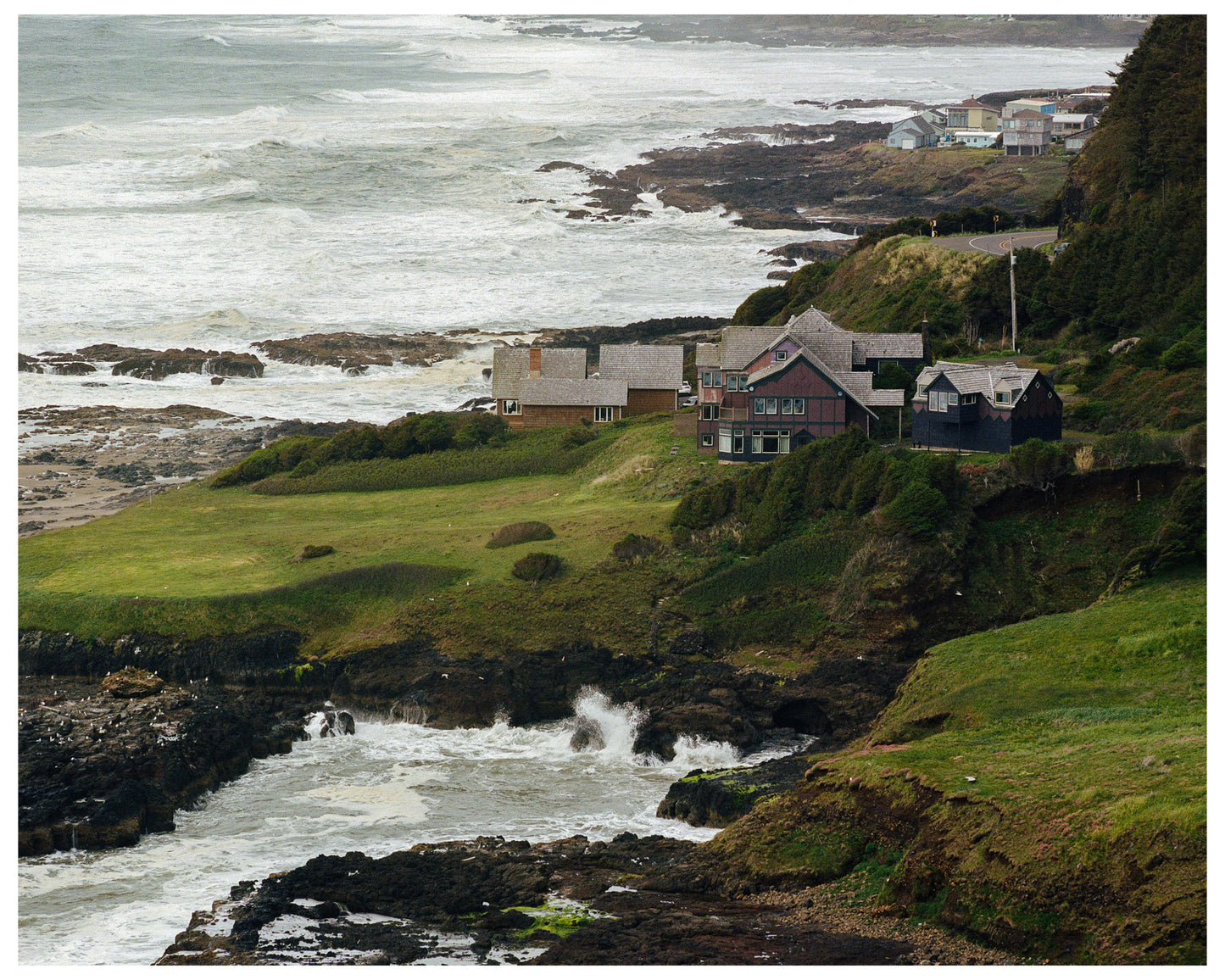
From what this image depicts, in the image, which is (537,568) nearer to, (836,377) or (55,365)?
(836,377)

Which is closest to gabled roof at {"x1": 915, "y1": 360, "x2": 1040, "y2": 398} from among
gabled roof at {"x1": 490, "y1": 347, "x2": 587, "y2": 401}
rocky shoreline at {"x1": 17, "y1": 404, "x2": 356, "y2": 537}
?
gabled roof at {"x1": 490, "y1": 347, "x2": 587, "y2": 401}

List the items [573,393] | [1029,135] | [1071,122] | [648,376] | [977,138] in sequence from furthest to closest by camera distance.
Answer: [977,138] < [1029,135] < [1071,122] < [648,376] < [573,393]

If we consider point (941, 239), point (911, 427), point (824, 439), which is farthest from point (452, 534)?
point (941, 239)

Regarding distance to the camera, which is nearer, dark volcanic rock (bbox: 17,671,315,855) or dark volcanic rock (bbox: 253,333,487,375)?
dark volcanic rock (bbox: 17,671,315,855)

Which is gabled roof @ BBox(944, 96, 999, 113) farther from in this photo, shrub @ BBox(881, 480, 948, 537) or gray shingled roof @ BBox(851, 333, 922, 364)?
shrub @ BBox(881, 480, 948, 537)

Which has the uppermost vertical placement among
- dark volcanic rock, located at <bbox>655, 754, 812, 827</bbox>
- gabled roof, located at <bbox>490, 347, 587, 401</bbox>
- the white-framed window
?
gabled roof, located at <bbox>490, 347, 587, 401</bbox>

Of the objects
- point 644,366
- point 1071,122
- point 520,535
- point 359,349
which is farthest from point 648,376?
point 1071,122

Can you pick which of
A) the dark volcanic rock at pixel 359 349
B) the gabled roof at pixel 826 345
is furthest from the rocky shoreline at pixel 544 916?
the dark volcanic rock at pixel 359 349
